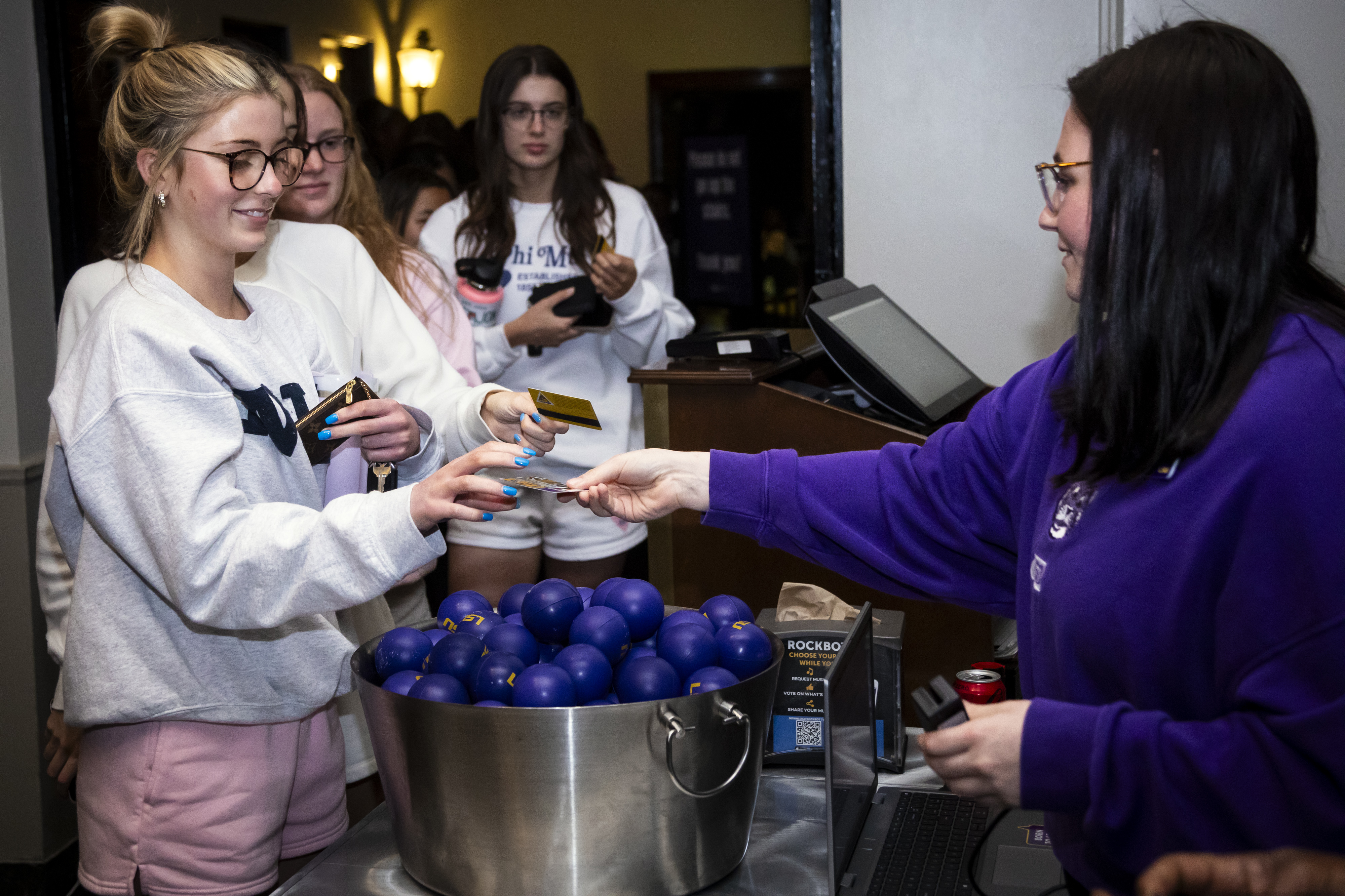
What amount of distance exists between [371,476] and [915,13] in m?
1.87

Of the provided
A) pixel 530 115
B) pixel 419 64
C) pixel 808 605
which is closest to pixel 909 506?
pixel 808 605

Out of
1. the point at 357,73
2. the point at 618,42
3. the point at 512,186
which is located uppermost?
the point at 618,42

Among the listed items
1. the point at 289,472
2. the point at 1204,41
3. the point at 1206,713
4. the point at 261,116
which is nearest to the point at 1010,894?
the point at 1206,713

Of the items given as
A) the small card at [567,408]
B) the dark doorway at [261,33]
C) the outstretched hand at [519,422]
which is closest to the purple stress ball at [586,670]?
the small card at [567,408]

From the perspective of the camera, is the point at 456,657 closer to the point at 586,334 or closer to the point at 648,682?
the point at 648,682

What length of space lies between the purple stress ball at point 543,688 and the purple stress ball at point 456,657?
9 cm

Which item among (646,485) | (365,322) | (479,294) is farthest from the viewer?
(479,294)

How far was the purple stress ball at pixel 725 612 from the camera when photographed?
1.40 meters

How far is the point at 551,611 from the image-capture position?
53.6 inches

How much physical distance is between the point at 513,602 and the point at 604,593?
0.46ft

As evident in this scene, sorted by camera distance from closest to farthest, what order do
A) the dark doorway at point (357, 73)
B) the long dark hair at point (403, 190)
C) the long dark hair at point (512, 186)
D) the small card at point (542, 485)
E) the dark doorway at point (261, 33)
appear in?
the small card at point (542, 485) → the long dark hair at point (512, 186) → the long dark hair at point (403, 190) → the dark doorway at point (261, 33) → the dark doorway at point (357, 73)

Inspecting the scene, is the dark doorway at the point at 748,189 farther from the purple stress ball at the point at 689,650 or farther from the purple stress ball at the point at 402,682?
the purple stress ball at the point at 402,682

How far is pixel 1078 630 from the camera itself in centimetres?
105

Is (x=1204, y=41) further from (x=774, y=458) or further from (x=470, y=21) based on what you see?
(x=470, y=21)
